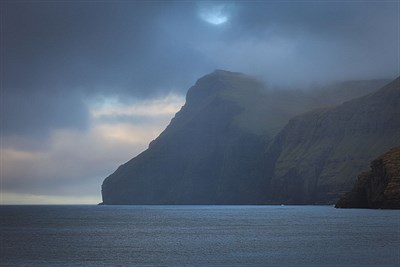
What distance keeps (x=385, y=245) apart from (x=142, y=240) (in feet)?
145

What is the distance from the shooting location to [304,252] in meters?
93.0

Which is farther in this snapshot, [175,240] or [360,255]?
[175,240]

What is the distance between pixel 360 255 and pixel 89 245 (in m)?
46.2

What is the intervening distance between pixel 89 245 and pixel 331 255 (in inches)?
1678

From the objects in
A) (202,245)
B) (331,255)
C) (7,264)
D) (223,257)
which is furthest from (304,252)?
(7,264)

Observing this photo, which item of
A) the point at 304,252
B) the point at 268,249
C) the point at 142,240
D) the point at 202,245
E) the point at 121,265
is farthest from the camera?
the point at 142,240

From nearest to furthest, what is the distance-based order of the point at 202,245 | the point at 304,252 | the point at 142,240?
1. the point at 304,252
2. the point at 202,245
3. the point at 142,240

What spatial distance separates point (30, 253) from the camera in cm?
9819

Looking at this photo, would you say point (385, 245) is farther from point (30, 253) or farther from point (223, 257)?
point (30, 253)

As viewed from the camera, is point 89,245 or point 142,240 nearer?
point 89,245

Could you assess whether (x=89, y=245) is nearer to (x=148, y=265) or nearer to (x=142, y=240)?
(x=142, y=240)

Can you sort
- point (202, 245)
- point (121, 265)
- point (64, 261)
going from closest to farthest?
1. point (121, 265)
2. point (64, 261)
3. point (202, 245)

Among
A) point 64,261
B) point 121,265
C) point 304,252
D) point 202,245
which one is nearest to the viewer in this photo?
point 121,265

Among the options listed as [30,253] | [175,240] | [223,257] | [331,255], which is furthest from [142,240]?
[331,255]
